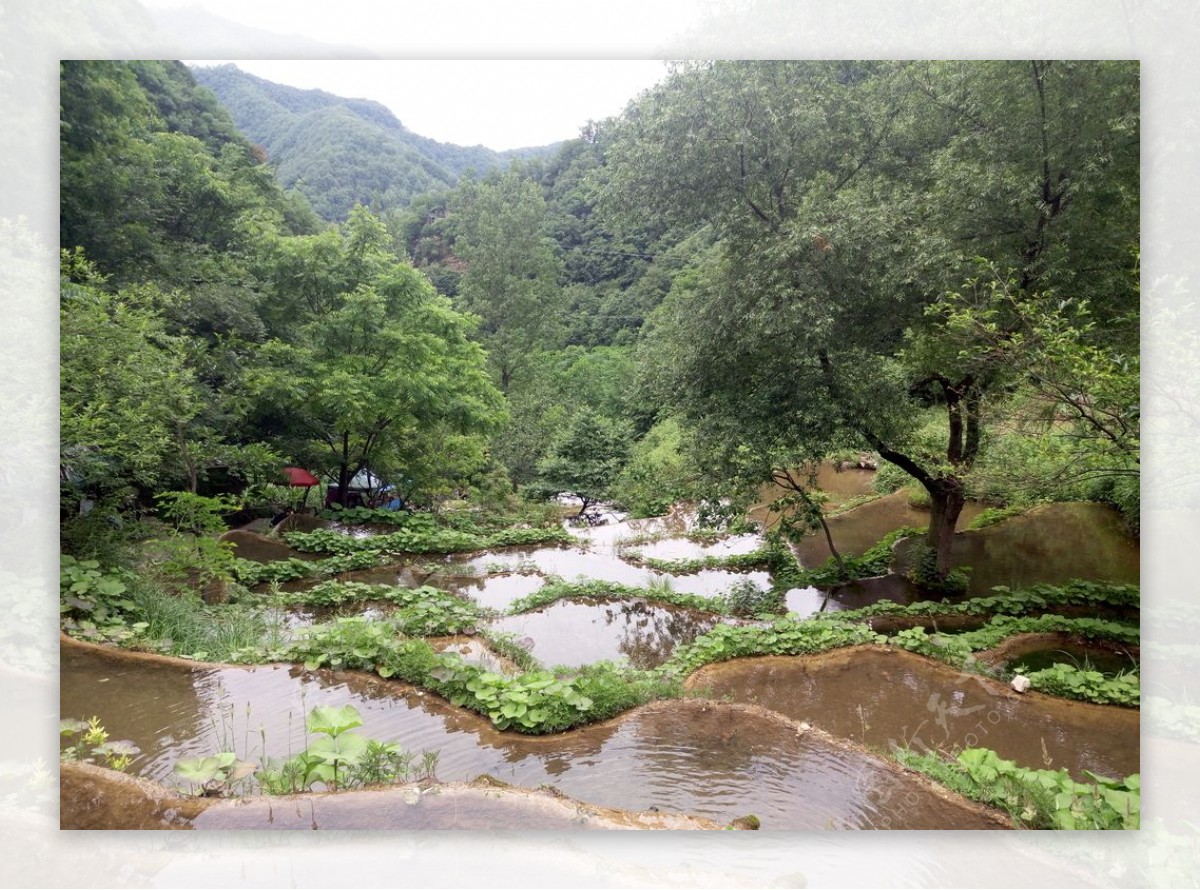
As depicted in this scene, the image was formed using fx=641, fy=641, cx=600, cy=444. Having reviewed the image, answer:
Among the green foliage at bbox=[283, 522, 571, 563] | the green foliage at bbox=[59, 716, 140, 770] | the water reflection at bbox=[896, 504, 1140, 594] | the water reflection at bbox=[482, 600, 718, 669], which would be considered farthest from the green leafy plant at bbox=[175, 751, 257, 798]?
the water reflection at bbox=[896, 504, 1140, 594]

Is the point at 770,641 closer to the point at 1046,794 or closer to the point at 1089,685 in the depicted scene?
the point at 1089,685

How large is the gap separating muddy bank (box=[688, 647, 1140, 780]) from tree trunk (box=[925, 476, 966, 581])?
7.25 ft

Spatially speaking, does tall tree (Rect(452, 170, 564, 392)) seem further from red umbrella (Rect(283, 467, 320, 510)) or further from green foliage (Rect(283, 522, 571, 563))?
red umbrella (Rect(283, 467, 320, 510))

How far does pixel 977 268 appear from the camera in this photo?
4.57 metres

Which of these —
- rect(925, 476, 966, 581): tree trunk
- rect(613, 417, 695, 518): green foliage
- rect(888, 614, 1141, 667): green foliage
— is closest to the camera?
rect(888, 614, 1141, 667): green foliage

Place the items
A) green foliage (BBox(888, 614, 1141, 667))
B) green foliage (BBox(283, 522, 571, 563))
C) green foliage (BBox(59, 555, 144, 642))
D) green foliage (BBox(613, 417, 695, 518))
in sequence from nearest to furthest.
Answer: green foliage (BBox(59, 555, 144, 642)) → green foliage (BBox(888, 614, 1141, 667)) → green foliage (BBox(283, 522, 571, 563)) → green foliage (BBox(613, 417, 695, 518))

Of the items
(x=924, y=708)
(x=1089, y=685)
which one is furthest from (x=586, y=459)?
(x=1089, y=685)

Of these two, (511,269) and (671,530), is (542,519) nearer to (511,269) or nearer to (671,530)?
(671,530)

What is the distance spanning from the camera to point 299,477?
25.2 feet

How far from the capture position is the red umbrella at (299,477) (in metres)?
7.43

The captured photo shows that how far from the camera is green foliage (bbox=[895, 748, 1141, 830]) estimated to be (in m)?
2.99

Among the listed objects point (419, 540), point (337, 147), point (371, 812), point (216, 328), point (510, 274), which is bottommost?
point (371, 812)

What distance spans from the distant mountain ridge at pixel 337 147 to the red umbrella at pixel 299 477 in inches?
120

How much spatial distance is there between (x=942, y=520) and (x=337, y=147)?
273 inches
